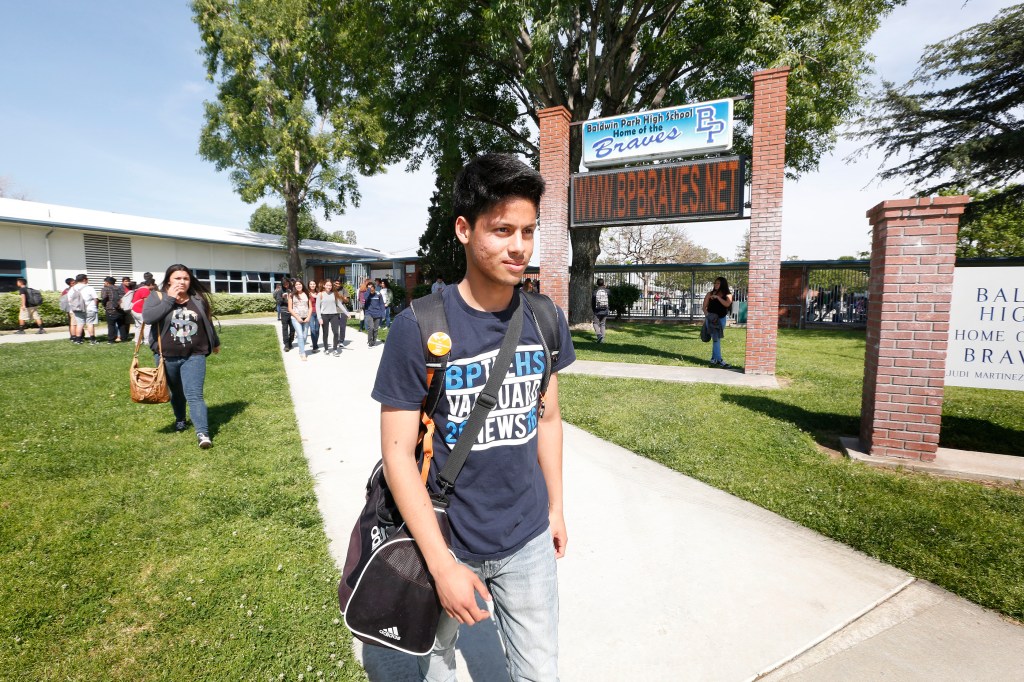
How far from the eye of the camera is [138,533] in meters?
3.48

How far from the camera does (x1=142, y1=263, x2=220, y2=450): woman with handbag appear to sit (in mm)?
5000

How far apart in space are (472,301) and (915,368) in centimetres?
496

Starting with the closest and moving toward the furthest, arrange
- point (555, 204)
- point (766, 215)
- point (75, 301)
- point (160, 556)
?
point (160, 556) < point (766, 215) < point (555, 204) < point (75, 301)

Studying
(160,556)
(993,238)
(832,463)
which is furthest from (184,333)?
(993,238)

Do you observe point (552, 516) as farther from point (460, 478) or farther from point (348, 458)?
point (348, 458)

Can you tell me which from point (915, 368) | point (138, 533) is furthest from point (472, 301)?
point (915, 368)

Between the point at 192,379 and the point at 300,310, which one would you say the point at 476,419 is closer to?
the point at 192,379

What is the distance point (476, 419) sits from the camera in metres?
1.43

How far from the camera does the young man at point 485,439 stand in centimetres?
133

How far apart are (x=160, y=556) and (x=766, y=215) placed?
33.3ft

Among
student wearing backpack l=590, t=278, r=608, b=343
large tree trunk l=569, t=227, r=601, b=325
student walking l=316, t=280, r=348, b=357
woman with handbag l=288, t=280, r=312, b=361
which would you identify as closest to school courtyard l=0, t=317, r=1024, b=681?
woman with handbag l=288, t=280, r=312, b=361

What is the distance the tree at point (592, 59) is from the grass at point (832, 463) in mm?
10148

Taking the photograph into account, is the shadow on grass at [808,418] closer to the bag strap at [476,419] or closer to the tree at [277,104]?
the bag strap at [476,419]

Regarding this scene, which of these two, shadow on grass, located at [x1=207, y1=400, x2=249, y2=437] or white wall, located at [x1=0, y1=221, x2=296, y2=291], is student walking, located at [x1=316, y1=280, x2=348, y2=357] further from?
white wall, located at [x1=0, y1=221, x2=296, y2=291]
